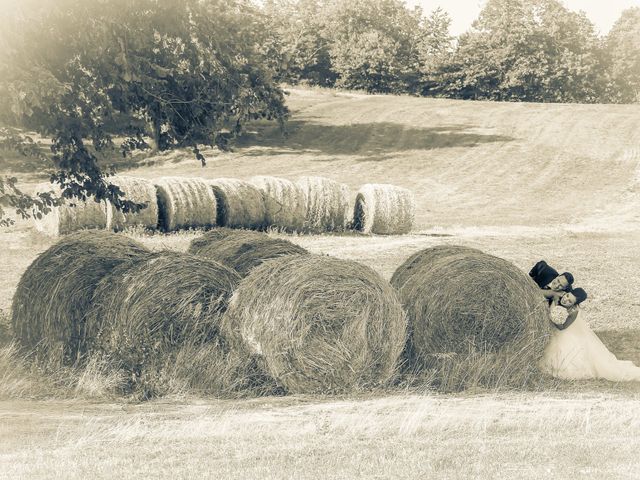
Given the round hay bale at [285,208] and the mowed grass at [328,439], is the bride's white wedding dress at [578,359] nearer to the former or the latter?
the mowed grass at [328,439]

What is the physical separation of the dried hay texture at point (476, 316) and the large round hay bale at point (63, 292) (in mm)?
3170

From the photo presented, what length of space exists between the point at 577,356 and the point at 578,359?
41 millimetres

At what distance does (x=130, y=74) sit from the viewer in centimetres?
1045

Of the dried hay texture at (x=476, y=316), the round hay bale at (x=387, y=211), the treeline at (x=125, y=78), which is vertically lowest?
the round hay bale at (x=387, y=211)

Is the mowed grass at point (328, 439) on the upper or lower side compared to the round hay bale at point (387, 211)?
upper

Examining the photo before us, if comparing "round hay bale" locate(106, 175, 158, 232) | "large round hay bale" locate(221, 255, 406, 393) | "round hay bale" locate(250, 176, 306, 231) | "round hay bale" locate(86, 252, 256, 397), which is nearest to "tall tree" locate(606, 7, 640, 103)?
"round hay bale" locate(250, 176, 306, 231)

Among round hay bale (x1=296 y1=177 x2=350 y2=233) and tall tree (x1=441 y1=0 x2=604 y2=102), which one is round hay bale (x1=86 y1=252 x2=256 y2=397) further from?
tall tree (x1=441 y1=0 x2=604 y2=102)

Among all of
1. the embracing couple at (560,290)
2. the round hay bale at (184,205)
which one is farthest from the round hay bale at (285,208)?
the embracing couple at (560,290)

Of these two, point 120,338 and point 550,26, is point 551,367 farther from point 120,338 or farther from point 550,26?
point 550,26

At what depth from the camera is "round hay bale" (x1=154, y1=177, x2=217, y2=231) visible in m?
24.0

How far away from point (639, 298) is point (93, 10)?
34.8 feet

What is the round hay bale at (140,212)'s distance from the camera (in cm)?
2303

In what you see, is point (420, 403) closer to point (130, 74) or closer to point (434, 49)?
point (130, 74)

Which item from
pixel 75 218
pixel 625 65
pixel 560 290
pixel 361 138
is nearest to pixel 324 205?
pixel 75 218
